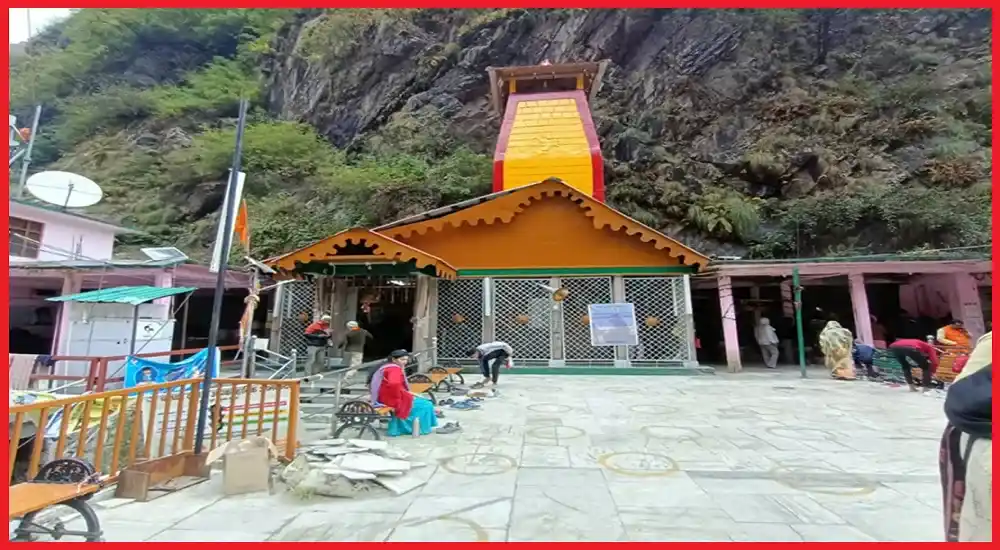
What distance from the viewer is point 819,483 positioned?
4.03m

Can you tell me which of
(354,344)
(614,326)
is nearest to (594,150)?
(614,326)

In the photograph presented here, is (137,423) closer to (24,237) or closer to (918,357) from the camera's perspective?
(918,357)

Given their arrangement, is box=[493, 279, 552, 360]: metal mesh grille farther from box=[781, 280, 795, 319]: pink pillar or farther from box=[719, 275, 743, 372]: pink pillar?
box=[781, 280, 795, 319]: pink pillar

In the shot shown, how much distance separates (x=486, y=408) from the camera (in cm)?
761

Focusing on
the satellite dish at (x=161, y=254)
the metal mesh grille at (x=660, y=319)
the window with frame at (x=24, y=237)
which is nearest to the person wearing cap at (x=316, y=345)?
the satellite dish at (x=161, y=254)

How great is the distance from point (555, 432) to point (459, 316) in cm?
728

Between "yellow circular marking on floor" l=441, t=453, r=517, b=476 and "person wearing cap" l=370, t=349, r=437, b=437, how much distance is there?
1.16 metres

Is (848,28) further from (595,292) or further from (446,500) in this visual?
(446,500)

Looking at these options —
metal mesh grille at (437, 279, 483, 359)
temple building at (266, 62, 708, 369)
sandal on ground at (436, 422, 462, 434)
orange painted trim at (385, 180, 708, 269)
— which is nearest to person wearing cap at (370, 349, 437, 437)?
sandal on ground at (436, 422, 462, 434)

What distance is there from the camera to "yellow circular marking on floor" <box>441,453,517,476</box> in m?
4.37

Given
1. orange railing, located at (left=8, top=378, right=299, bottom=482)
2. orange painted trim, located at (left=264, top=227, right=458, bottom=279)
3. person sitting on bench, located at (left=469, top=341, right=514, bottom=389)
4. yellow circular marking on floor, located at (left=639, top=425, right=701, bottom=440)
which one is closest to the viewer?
orange railing, located at (left=8, top=378, right=299, bottom=482)

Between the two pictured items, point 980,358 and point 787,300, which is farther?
point 787,300

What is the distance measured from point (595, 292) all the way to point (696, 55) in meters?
20.5

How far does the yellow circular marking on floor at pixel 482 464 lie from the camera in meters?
4.37
